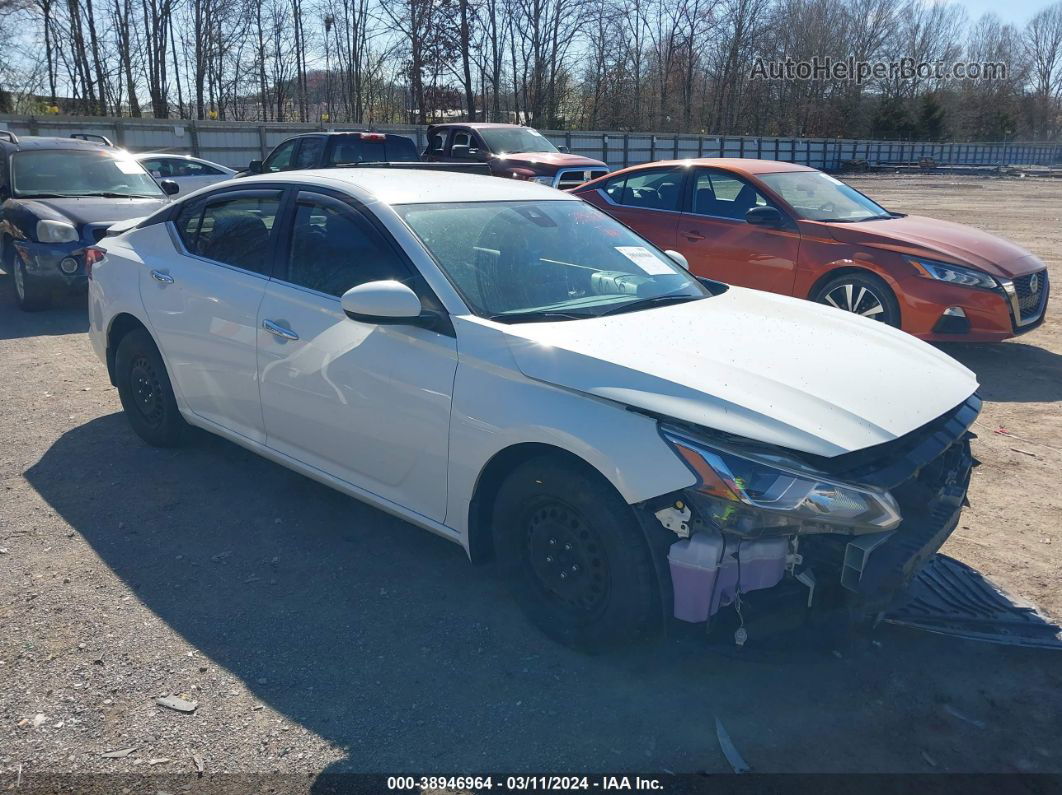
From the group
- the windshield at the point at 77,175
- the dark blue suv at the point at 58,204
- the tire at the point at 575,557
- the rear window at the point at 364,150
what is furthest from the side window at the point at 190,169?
the tire at the point at 575,557

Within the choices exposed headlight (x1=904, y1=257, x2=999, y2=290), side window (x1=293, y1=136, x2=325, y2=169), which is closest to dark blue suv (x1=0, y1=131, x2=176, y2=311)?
side window (x1=293, y1=136, x2=325, y2=169)

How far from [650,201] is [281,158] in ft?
29.2

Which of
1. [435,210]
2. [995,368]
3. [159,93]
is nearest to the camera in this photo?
[435,210]

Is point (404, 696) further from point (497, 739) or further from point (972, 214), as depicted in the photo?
point (972, 214)

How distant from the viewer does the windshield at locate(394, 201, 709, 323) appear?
3596mm

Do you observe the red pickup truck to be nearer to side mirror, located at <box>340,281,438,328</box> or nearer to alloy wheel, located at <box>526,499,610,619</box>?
side mirror, located at <box>340,281,438,328</box>

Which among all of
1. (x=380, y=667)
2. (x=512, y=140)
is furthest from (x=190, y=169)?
(x=380, y=667)

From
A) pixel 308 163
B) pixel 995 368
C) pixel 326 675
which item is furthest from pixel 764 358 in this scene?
pixel 308 163

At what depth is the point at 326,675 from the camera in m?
3.13

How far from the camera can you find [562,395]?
3.04 meters

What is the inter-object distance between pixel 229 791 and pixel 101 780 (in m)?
0.40

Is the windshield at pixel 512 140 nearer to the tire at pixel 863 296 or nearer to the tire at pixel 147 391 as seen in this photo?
the tire at pixel 863 296

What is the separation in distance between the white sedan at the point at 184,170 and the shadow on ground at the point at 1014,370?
44.5 ft

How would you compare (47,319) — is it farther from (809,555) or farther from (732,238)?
(809,555)
